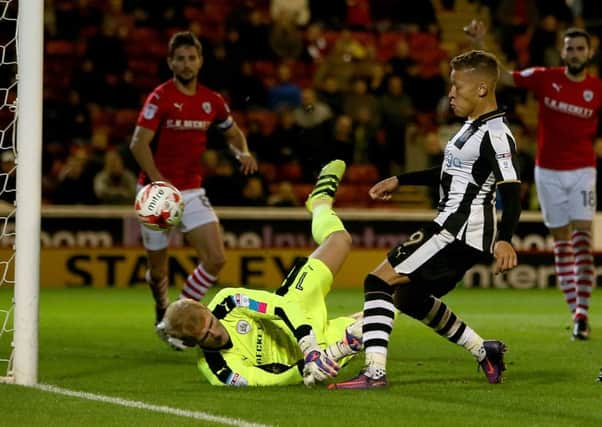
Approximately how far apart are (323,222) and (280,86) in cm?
965

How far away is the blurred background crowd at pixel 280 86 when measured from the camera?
1597 centimetres

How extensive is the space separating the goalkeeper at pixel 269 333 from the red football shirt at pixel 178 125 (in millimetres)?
2449

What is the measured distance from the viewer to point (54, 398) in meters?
6.34

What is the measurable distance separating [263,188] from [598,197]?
427 cm

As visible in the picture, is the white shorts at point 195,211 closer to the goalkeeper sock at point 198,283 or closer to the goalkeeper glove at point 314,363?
the goalkeeper sock at point 198,283

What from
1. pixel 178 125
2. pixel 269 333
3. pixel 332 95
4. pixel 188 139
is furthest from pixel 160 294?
pixel 332 95

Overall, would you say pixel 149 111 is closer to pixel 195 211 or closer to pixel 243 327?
pixel 195 211

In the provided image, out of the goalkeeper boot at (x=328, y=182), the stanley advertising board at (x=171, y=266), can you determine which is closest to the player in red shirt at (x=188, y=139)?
the goalkeeper boot at (x=328, y=182)

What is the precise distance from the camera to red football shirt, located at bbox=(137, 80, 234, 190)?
31.2 feet

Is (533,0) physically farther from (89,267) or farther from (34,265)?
(34,265)

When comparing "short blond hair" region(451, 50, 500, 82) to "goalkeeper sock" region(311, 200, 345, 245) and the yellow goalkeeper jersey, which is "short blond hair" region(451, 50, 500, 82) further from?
"goalkeeper sock" region(311, 200, 345, 245)

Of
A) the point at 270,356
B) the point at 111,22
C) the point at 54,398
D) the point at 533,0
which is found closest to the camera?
the point at 54,398

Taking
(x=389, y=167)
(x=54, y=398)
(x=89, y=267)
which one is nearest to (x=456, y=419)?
(x=54, y=398)

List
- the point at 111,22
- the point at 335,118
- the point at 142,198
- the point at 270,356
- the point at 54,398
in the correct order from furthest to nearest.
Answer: the point at 111,22
the point at 335,118
the point at 142,198
the point at 270,356
the point at 54,398
